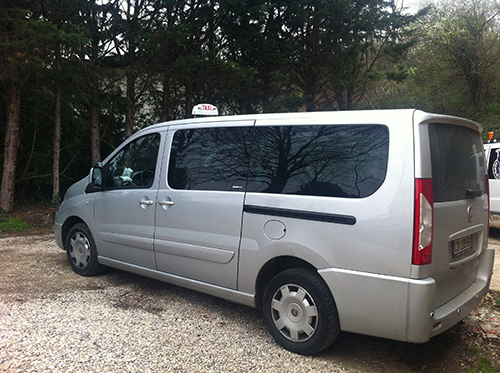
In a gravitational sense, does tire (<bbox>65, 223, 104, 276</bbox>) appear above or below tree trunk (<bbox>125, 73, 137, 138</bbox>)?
below

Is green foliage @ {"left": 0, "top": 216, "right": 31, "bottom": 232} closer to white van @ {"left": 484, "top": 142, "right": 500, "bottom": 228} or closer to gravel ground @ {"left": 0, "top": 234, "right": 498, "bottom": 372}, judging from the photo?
gravel ground @ {"left": 0, "top": 234, "right": 498, "bottom": 372}

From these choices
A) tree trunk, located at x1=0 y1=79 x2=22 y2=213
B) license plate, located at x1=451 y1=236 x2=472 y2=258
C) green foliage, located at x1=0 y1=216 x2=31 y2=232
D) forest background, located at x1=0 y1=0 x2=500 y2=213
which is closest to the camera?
license plate, located at x1=451 y1=236 x2=472 y2=258

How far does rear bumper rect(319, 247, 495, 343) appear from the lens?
2.97 m

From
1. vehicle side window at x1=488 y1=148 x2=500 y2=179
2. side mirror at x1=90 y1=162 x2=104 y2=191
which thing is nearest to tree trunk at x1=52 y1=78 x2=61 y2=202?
side mirror at x1=90 y1=162 x2=104 y2=191

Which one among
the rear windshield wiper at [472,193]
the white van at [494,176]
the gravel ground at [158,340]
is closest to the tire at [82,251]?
the gravel ground at [158,340]

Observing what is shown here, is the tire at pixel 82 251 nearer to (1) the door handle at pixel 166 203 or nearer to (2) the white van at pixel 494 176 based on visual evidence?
(1) the door handle at pixel 166 203

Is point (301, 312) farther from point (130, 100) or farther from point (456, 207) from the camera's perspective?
point (130, 100)

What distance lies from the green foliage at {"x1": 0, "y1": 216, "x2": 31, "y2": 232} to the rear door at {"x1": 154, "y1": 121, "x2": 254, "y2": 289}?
626 centimetres

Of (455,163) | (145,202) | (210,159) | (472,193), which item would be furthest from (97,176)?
(472,193)

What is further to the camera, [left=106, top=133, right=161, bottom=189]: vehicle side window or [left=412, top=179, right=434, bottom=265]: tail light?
[left=106, top=133, right=161, bottom=189]: vehicle side window

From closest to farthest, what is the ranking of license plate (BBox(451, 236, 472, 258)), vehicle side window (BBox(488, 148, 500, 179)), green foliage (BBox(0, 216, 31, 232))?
license plate (BBox(451, 236, 472, 258)) → vehicle side window (BBox(488, 148, 500, 179)) → green foliage (BBox(0, 216, 31, 232))

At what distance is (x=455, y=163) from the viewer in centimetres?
340

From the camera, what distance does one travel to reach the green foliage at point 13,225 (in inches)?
369

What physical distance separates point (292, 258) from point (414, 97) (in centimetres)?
1686
